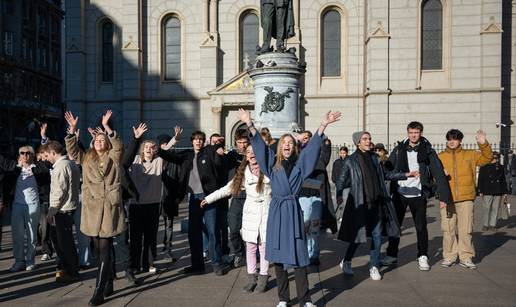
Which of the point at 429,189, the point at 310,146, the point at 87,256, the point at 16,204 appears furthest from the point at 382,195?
the point at 16,204

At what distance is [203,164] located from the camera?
24.8ft

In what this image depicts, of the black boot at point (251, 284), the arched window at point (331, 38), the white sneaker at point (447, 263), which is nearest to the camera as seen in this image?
the black boot at point (251, 284)

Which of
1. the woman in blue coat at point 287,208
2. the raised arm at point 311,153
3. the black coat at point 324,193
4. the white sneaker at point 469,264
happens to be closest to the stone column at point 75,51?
the black coat at point 324,193

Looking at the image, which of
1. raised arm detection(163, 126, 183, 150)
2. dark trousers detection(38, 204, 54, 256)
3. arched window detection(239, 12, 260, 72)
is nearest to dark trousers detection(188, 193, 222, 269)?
raised arm detection(163, 126, 183, 150)

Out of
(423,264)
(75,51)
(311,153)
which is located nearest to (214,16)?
(75,51)

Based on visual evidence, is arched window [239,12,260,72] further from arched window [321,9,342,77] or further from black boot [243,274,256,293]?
black boot [243,274,256,293]

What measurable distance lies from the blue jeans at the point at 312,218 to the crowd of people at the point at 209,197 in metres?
0.02

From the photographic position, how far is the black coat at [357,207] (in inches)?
277

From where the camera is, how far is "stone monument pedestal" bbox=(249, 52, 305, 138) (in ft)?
38.2

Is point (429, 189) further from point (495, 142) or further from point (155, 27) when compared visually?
point (155, 27)

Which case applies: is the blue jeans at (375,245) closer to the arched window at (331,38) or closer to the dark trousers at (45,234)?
the dark trousers at (45,234)

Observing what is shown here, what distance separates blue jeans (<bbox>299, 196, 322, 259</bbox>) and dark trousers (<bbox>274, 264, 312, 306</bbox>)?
7.25 ft

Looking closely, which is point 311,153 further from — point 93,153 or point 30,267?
point 30,267

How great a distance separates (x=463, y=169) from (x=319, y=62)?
1996 centimetres
